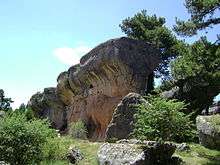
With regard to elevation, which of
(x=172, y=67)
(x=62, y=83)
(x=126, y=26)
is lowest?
(x=172, y=67)

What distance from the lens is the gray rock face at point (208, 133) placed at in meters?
15.9

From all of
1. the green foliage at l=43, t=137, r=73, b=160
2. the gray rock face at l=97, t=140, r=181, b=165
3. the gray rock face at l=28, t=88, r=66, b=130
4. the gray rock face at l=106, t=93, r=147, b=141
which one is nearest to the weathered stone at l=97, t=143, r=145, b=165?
the gray rock face at l=97, t=140, r=181, b=165

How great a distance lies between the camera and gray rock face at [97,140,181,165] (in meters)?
11.9

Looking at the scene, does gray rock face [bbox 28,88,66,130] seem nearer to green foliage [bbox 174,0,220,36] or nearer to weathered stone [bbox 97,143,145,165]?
green foliage [bbox 174,0,220,36]

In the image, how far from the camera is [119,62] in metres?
35.9

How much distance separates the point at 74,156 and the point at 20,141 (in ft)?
8.21

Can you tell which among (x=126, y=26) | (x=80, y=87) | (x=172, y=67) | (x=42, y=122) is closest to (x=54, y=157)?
(x=42, y=122)

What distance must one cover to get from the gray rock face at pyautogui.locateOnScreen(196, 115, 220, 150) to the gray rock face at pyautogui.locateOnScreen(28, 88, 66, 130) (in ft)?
105

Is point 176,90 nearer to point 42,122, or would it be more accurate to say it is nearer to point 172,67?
point 172,67

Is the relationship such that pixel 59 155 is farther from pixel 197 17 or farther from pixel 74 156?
pixel 197 17

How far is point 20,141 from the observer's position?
539 inches

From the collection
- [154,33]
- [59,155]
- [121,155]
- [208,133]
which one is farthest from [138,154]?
[154,33]

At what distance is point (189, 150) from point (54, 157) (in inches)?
187

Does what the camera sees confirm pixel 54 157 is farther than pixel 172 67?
No
